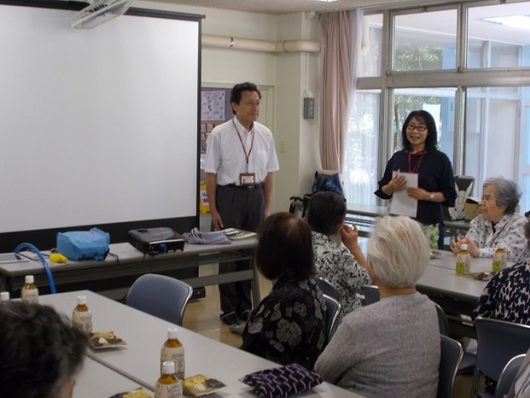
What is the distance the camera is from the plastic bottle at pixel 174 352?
2.47 meters

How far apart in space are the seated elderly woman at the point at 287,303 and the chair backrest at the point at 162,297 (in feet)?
2.37

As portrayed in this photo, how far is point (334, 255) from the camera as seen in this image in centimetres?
378

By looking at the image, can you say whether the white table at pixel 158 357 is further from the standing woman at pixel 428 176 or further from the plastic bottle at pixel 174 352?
the standing woman at pixel 428 176

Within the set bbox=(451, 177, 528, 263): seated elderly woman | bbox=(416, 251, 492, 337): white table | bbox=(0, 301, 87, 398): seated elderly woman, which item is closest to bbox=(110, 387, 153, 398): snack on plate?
bbox=(0, 301, 87, 398): seated elderly woman

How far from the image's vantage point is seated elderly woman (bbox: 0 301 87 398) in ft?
4.12

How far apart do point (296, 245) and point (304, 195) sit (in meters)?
5.83

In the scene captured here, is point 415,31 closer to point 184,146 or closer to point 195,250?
point 184,146

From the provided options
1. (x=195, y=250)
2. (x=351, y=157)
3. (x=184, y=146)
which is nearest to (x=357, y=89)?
(x=351, y=157)

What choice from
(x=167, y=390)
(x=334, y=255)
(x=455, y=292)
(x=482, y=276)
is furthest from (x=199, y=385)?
(x=482, y=276)

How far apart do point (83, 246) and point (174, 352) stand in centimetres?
219

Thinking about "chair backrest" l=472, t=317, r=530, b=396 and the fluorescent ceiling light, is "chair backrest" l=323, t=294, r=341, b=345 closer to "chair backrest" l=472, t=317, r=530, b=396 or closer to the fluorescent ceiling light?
"chair backrest" l=472, t=317, r=530, b=396

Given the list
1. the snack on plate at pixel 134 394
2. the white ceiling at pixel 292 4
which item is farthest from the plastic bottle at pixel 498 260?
the white ceiling at pixel 292 4

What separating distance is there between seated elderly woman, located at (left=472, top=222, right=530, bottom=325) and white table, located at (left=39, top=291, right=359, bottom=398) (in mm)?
1197

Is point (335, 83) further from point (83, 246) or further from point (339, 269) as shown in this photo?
point (339, 269)
